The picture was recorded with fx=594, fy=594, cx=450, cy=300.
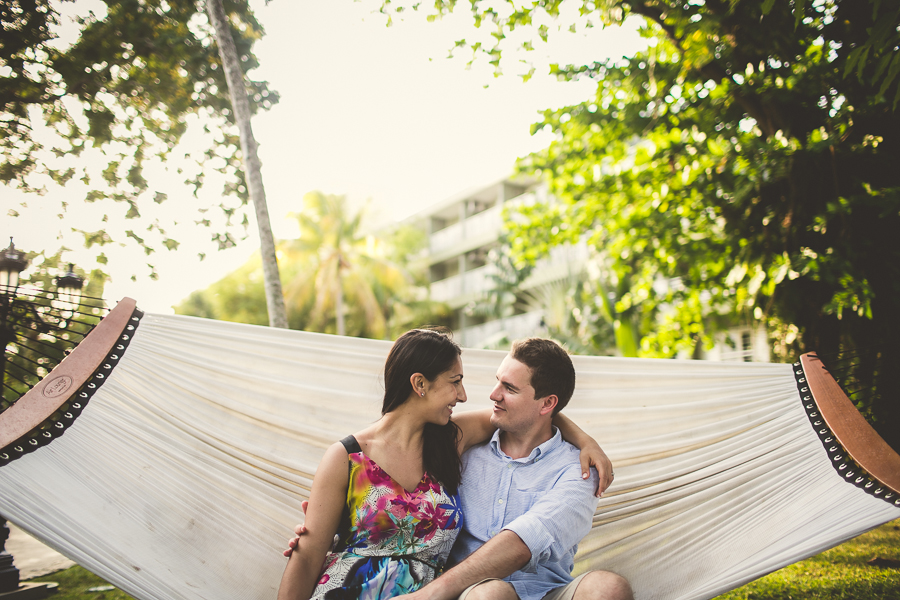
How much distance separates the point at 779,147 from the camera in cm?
344

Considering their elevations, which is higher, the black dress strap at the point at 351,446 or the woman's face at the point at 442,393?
the woman's face at the point at 442,393

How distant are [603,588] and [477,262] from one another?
60.6 ft

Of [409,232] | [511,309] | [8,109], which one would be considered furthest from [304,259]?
[8,109]

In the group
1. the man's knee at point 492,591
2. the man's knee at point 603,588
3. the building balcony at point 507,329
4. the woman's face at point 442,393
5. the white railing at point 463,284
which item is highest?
the woman's face at point 442,393

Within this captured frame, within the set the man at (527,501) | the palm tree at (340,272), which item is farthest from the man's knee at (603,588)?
the palm tree at (340,272)

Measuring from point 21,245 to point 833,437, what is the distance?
3.79 m

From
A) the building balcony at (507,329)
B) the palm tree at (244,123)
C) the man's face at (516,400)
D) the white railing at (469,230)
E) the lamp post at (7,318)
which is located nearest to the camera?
the man's face at (516,400)

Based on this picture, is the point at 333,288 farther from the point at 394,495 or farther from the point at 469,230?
the point at 394,495

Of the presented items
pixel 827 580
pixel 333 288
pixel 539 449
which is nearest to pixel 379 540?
pixel 539 449

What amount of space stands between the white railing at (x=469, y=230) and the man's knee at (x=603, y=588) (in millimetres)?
15975

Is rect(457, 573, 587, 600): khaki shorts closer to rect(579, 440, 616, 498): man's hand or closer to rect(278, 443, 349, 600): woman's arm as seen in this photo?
rect(579, 440, 616, 498): man's hand

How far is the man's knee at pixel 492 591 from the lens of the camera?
4.09 feet

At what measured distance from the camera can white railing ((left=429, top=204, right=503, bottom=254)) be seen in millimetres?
18156

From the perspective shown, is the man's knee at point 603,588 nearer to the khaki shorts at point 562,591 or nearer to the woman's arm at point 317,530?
the khaki shorts at point 562,591
